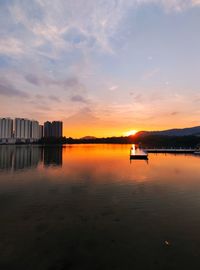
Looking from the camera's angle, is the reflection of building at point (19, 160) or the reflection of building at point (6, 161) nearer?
the reflection of building at point (6, 161)

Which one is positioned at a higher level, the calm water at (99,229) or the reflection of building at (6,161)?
the reflection of building at (6,161)

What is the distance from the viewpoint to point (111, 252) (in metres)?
8.73

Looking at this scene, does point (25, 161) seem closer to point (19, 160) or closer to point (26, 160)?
point (26, 160)

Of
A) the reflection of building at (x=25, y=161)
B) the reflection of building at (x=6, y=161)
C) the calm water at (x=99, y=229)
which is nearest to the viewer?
the calm water at (x=99, y=229)

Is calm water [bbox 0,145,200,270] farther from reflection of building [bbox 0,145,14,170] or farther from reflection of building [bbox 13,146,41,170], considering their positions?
reflection of building [bbox 13,146,41,170]

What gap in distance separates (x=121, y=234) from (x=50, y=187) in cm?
1281

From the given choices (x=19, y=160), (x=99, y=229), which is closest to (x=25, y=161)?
(x=19, y=160)

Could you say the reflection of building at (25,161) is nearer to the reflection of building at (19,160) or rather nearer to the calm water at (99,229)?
the reflection of building at (19,160)

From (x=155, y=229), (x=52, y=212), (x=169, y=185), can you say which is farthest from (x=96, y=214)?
(x=169, y=185)

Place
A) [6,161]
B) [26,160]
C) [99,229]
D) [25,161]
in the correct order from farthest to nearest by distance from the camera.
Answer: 1. [26,160]
2. [25,161]
3. [6,161]
4. [99,229]

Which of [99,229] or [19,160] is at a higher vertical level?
[19,160]

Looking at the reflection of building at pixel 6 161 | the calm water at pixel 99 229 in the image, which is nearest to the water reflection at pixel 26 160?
the reflection of building at pixel 6 161

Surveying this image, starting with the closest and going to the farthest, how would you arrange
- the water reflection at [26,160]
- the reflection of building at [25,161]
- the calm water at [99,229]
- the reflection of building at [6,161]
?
the calm water at [99,229]
the reflection of building at [6,161]
the water reflection at [26,160]
the reflection of building at [25,161]

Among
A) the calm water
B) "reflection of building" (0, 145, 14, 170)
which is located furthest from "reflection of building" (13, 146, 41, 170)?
the calm water
